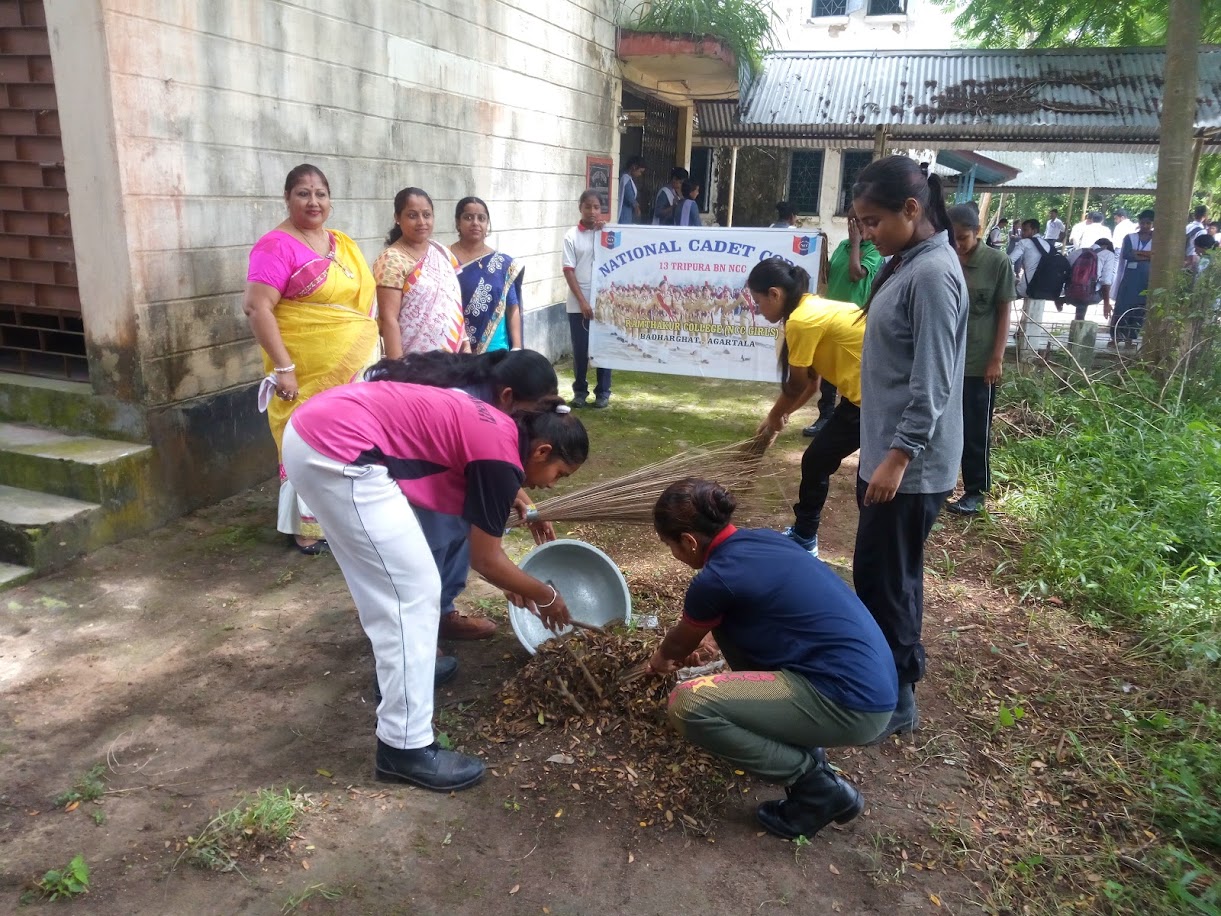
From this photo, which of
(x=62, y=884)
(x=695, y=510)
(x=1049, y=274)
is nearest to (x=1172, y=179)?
(x=1049, y=274)

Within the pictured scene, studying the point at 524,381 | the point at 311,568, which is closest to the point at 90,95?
the point at 311,568

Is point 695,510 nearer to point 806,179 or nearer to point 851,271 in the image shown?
point 851,271

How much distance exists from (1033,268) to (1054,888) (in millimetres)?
9461

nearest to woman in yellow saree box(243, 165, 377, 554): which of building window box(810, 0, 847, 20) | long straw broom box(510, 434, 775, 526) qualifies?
long straw broom box(510, 434, 775, 526)

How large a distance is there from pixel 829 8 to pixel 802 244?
12387 mm

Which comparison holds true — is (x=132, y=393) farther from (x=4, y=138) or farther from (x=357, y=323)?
(x=4, y=138)

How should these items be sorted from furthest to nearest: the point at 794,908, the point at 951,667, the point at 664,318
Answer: the point at 664,318 → the point at 951,667 → the point at 794,908

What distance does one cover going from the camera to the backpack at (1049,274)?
10086 millimetres

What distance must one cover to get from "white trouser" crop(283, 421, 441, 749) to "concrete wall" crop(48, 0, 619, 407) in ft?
7.34

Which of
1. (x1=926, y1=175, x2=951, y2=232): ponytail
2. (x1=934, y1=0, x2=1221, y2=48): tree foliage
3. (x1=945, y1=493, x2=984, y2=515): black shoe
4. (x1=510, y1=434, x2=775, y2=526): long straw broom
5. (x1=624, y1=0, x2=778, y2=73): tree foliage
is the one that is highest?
(x1=934, y1=0, x2=1221, y2=48): tree foliage

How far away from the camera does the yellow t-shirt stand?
142 inches

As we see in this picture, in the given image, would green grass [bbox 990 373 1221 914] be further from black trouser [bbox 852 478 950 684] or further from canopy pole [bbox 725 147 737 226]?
canopy pole [bbox 725 147 737 226]

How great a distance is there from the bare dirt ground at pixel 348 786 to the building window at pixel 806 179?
40.3ft

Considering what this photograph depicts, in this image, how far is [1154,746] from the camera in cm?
277
